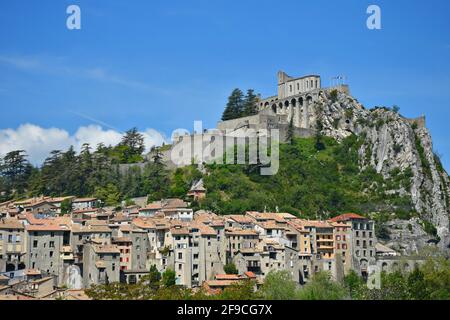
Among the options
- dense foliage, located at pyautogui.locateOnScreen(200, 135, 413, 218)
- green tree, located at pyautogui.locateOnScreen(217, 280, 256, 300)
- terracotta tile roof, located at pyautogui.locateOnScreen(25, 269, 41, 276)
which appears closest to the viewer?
green tree, located at pyautogui.locateOnScreen(217, 280, 256, 300)

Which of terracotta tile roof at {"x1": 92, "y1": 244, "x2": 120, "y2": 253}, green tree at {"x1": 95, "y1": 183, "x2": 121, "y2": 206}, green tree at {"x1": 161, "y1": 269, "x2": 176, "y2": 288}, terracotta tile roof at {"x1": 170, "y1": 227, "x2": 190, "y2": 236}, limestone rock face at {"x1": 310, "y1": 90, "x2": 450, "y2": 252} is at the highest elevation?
limestone rock face at {"x1": 310, "y1": 90, "x2": 450, "y2": 252}

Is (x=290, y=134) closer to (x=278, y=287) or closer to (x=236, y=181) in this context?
(x=236, y=181)

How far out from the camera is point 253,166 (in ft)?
313

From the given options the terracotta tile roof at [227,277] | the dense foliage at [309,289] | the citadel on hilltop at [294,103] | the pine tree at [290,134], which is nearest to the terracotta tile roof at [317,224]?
the dense foliage at [309,289]

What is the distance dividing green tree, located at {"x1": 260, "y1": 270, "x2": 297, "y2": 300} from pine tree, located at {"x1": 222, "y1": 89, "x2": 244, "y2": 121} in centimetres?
5102

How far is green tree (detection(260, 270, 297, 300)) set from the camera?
56169 millimetres

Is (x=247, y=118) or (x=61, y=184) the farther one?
(x=247, y=118)

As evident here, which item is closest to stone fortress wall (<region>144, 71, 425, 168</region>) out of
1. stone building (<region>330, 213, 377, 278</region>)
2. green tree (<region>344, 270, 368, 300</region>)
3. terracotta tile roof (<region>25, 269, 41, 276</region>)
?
stone building (<region>330, 213, 377, 278</region>)

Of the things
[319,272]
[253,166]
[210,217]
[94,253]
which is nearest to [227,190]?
[253,166]

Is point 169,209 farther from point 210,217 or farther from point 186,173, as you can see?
point 186,173

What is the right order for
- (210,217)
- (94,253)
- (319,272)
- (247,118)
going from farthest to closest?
(247,118)
(210,217)
(319,272)
(94,253)

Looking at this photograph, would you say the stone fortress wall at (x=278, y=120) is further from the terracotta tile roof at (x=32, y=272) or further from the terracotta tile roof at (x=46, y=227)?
the terracotta tile roof at (x=32, y=272)

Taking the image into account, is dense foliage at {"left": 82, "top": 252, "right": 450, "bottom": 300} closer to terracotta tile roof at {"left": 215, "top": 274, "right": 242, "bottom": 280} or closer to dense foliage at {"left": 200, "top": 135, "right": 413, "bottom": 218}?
terracotta tile roof at {"left": 215, "top": 274, "right": 242, "bottom": 280}

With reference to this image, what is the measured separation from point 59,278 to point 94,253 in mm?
3226
